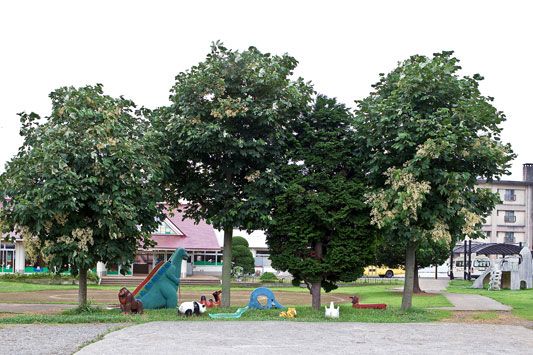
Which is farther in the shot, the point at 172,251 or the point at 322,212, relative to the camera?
the point at 172,251

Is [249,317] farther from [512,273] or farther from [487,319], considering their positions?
[512,273]

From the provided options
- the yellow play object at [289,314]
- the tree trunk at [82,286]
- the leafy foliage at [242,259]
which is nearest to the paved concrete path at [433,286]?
the leafy foliage at [242,259]

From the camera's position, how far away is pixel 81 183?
1862 cm

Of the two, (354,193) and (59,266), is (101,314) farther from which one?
(354,193)

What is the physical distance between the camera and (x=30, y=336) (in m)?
14.2

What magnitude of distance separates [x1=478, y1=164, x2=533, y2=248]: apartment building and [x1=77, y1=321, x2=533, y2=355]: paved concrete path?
6360cm

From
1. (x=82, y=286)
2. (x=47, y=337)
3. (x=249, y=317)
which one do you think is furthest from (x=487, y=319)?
(x=47, y=337)

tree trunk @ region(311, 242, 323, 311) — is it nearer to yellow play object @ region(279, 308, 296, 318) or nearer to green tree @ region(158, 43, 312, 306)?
green tree @ region(158, 43, 312, 306)

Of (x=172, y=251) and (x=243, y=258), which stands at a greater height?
(x=172, y=251)

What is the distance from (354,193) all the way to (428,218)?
233 centimetres

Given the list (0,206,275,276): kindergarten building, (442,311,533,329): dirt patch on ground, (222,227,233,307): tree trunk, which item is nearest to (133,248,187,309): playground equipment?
(222,227,233,307): tree trunk

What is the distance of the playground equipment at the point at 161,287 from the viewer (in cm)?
2205

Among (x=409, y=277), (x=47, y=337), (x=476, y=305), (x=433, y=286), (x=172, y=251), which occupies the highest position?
(x=409, y=277)

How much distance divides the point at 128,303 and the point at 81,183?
3.70m
